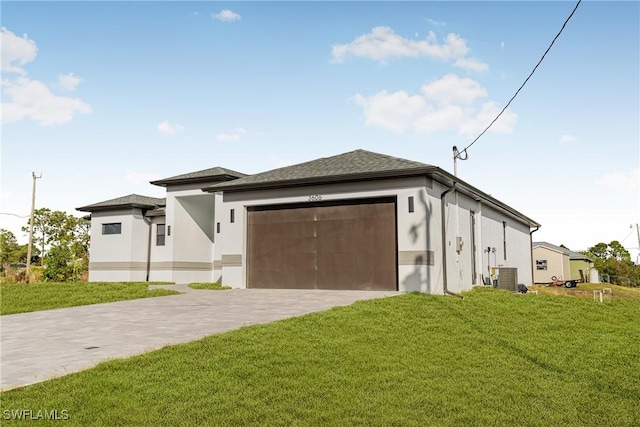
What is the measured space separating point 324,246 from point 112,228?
1609 cm

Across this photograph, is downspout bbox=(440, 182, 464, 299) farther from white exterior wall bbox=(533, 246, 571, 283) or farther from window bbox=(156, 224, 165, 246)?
white exterior wall bbox=(533, 246, 571, 283)

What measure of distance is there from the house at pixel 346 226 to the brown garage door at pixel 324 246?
0.04 m

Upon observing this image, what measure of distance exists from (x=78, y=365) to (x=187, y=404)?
2.54m

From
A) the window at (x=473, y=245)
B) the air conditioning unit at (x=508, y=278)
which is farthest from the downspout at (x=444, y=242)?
the air conditioning unit at (x=508, y=278)

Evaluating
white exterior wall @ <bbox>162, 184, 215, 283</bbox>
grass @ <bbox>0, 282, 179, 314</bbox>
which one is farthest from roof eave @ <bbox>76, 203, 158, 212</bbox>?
grass @ <bbox>0, 282, 179, 314</bbox>

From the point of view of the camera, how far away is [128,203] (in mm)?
26672

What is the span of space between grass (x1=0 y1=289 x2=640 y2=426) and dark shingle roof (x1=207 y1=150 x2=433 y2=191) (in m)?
7.70

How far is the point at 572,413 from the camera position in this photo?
16.2ft

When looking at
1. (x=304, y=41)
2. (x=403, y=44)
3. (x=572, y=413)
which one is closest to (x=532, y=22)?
(x=403, y=44)

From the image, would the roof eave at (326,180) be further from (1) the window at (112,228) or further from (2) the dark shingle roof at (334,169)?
(1) the window at (112,228)

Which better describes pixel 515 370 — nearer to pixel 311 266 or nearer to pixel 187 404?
pixel 187 404

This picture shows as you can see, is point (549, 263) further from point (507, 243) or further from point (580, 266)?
point (507, 243)

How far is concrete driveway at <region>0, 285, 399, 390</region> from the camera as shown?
695cm

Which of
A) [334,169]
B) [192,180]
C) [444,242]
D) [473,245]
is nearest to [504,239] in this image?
[473,245]
